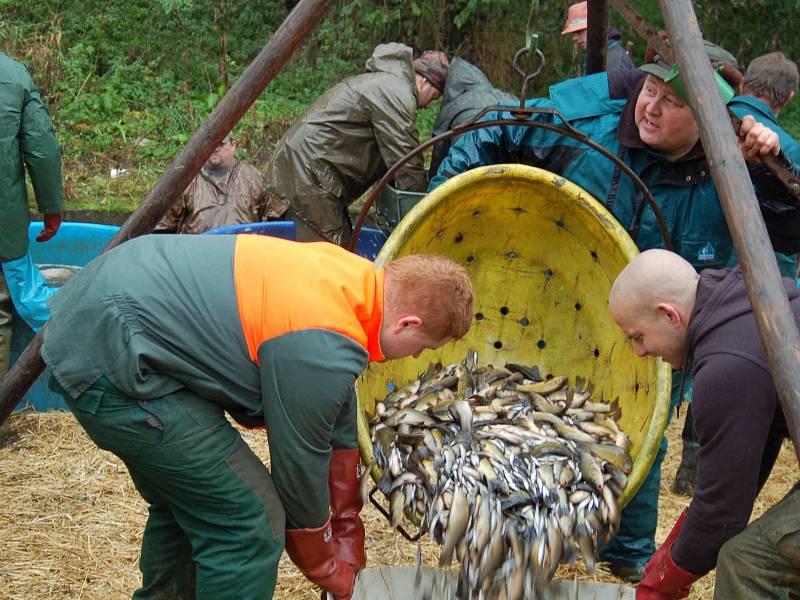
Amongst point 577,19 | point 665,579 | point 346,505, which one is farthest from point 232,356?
point 577,19

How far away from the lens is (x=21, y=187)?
4.95 m

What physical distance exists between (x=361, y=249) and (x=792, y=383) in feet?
14.0

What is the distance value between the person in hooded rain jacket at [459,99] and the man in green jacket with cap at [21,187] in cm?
209

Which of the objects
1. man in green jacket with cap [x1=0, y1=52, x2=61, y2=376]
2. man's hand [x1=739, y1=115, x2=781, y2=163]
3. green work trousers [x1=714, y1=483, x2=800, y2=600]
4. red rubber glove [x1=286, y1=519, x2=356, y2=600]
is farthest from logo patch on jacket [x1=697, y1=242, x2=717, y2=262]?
man in green jacket with cap [x1=0, y1=52, x2=61, y2=376]

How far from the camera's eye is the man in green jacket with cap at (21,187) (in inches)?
187

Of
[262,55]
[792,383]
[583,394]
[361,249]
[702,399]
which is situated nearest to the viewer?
[792,383]

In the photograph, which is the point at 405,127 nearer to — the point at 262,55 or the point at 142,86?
the point at 262,55

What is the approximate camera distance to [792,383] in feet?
7.50

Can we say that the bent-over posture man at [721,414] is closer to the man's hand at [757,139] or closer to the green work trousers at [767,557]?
the green work trousers at [767,557]

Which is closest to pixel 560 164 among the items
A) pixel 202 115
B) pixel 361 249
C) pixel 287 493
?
pixel 287 493

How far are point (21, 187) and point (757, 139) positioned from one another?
11.8 ft

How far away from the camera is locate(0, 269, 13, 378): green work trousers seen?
5.06m

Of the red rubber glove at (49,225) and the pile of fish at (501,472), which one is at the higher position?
the pile of fish at (501,472)

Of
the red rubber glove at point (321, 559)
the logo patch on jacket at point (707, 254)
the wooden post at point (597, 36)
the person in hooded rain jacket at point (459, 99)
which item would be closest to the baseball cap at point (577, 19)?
the person in hooded rain jacket at point (459, 99)
